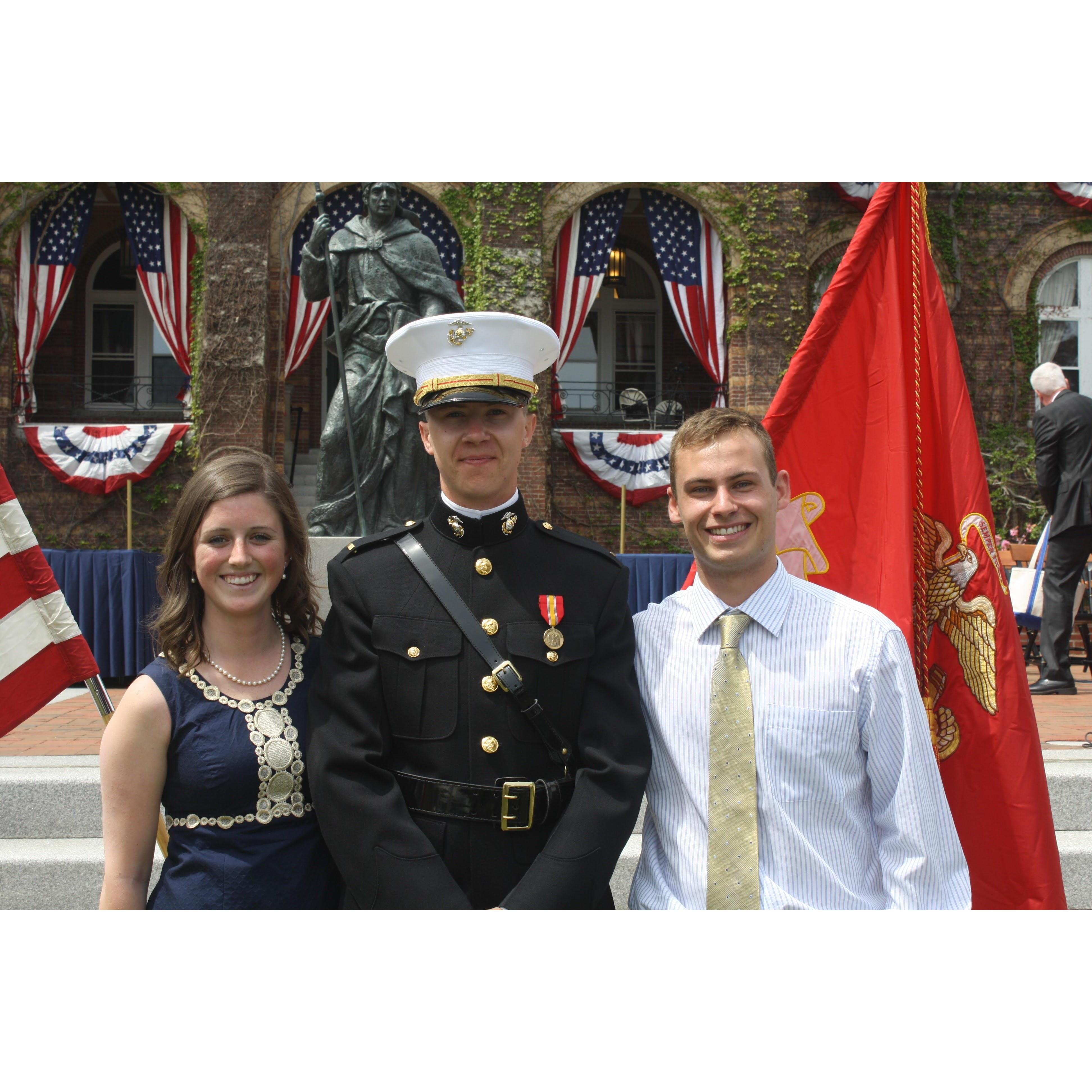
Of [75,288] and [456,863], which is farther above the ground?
[75,288]

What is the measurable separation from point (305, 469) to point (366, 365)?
7.47 meters

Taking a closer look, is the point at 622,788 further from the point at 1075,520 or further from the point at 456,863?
the point at 1075,520

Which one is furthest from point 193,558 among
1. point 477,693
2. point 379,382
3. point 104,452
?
point 104,452

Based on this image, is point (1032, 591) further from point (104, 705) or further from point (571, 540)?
point (104, 705)

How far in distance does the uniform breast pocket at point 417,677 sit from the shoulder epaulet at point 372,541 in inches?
7.9

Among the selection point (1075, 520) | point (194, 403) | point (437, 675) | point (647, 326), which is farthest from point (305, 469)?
point (437, 675)

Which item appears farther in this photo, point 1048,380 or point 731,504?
point 1048,380

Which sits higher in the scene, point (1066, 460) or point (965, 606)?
point (1066, 460)

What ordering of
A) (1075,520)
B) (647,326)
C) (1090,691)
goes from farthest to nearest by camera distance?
(647,326) → (1090,691) → (1075,520)

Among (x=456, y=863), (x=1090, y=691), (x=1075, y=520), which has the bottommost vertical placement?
(x=1090, y=691)

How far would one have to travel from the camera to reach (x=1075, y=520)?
6223 millimetres

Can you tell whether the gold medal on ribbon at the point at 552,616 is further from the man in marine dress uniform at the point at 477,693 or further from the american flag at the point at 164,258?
the american flag at the point at 164,258

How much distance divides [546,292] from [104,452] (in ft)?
19.1

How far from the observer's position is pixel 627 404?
41.4ft
